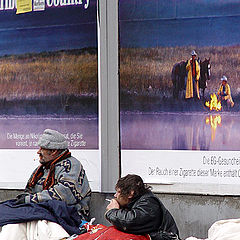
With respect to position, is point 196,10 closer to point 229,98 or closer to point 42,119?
point 229,98

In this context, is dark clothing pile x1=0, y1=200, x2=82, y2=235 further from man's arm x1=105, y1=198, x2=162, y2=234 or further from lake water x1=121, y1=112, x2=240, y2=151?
lake water x1=121, y1=112, x2=240, y2=151

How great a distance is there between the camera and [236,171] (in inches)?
314

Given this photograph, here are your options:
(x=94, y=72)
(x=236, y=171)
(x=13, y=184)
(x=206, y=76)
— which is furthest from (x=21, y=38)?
(x=236, y=171)

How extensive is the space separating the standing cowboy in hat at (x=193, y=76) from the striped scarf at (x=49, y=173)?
1.46 m

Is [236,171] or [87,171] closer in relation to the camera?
[236,171]

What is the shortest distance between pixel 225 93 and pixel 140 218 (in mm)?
1933

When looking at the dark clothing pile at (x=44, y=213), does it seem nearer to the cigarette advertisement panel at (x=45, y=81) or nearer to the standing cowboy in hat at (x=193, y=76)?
the cigarette advertisement panel at (x=45, y=81)

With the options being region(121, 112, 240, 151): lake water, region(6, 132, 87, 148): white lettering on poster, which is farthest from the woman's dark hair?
region(6, 132, 87, 148): white lettering on poster

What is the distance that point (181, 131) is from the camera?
8.24 metres

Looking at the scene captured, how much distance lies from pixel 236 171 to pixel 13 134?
9.04 feet

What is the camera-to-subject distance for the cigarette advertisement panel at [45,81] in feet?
28.5

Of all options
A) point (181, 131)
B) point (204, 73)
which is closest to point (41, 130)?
point (181, 131)

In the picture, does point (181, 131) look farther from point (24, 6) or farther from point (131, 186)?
point (24, 6)

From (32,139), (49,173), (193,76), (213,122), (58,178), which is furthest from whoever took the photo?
(32,139)
